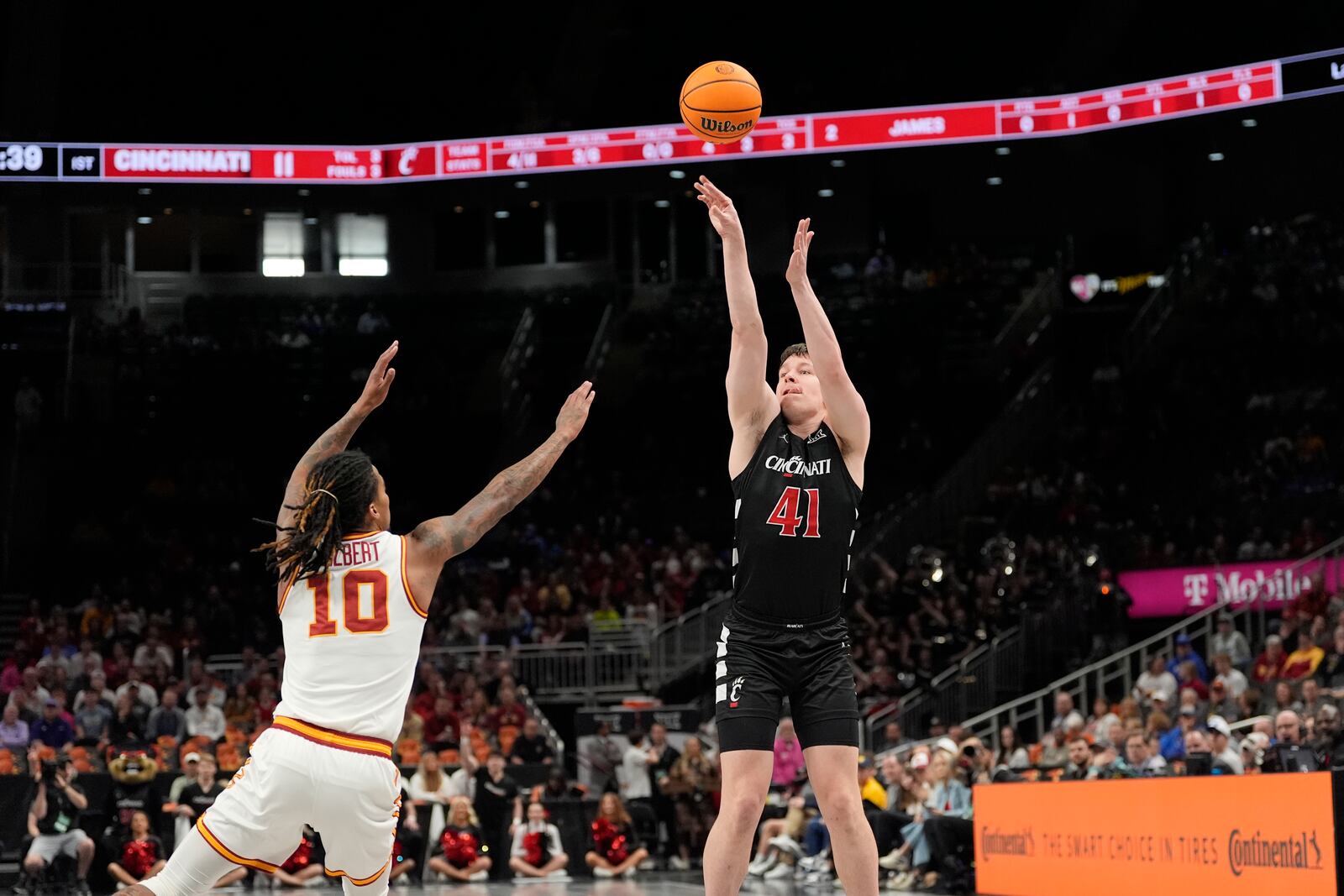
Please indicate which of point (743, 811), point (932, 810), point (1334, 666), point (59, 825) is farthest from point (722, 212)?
point (1334, 666)

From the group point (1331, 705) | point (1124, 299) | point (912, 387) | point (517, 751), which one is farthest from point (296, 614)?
point (1124, 299)

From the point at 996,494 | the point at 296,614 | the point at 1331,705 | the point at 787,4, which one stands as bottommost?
the point at 1331,705

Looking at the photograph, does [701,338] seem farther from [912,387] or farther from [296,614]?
[296,614]

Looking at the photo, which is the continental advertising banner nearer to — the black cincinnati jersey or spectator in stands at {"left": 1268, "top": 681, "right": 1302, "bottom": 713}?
spectator in stands at {"left": 1268, "top": 681, "right": 1302, "bottom": 713}

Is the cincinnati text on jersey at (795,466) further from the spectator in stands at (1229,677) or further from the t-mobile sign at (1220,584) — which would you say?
the t-mobile sign at (1220,584)

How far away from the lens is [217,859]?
5.36 metres

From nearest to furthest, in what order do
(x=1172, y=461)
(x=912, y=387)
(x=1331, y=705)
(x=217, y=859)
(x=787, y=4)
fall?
(x=217, y=859)
(x=1331, y=705)
(x=1172, y=461)
(x=912, y=387)
(x=787, y=4)

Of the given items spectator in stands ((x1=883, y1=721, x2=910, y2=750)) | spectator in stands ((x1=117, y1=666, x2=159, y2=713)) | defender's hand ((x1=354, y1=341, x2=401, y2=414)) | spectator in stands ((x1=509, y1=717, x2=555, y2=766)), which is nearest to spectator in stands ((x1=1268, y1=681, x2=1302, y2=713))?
spectator in stands ((x1=883, y1=721, x2=910, y2=750))

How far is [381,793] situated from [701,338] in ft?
90.2

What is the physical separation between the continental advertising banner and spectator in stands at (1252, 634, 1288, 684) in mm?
5913

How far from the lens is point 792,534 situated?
6840 millimetres

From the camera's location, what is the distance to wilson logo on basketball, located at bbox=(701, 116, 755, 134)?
367 inches

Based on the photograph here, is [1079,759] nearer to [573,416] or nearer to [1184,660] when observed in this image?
[1184,660]

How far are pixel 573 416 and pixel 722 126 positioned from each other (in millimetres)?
3657
